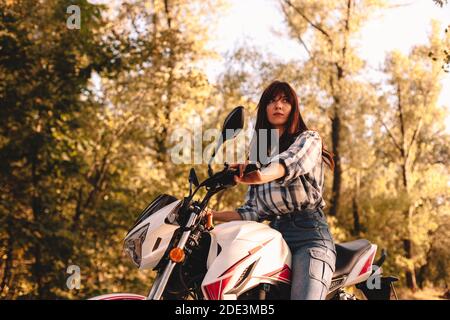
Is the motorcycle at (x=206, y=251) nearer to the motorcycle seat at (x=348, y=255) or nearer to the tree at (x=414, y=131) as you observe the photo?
the motorcycle seat at (x=348, y=255)

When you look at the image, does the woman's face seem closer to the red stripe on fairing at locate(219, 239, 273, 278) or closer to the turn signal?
the red stripe on fairing at locate(219, 239, 273, 278)

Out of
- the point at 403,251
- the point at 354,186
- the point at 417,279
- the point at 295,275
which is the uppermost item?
the point at 295,275

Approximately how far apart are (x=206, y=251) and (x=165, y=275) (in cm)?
31

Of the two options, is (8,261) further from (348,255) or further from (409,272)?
(409,272)

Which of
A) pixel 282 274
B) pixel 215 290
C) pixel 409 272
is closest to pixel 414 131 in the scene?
pixel 409 272

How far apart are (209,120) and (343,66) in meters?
6.30

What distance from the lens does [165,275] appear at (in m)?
2.44

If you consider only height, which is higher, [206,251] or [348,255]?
[206,251]

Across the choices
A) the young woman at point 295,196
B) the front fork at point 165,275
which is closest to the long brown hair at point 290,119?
the young woman at point 295,196

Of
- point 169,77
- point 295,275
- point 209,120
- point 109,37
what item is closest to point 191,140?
point 209,120

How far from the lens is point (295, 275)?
283 cm

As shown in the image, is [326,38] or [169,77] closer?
[169,77]

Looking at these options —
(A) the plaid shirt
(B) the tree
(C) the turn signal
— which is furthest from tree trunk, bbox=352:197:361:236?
(C) the turn signal
